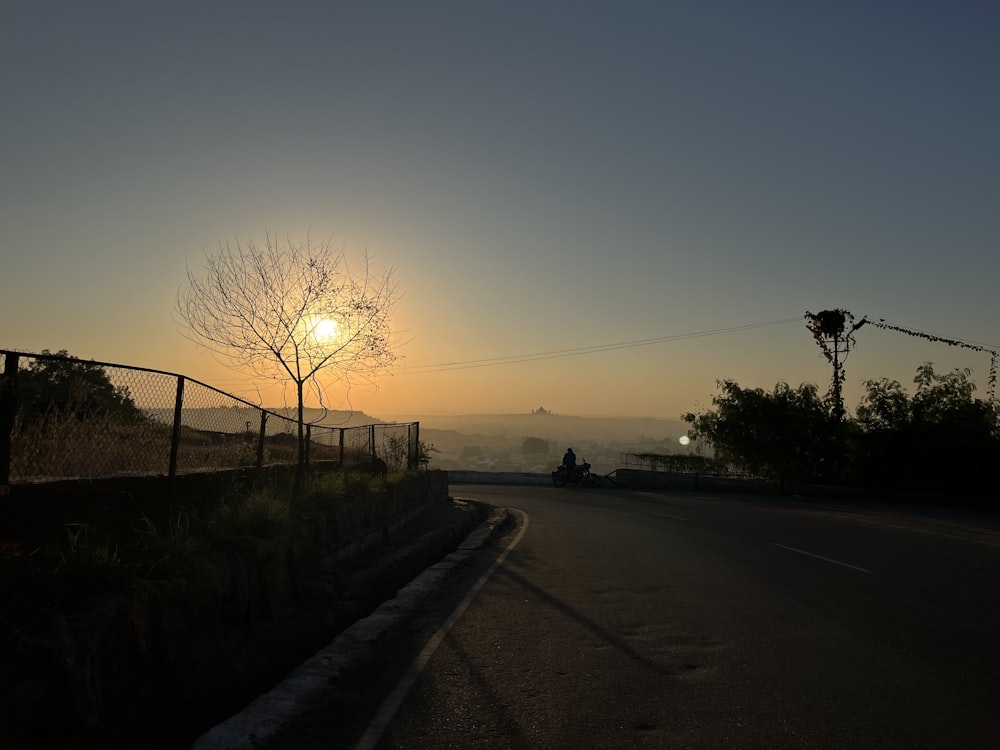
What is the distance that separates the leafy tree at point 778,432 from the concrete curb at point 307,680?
34371 mm

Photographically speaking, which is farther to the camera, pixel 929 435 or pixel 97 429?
pixel 929 435

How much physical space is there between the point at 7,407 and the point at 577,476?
39.6 meters

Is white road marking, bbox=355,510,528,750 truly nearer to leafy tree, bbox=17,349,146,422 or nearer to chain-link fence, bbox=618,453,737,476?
leafy tree, bbox=17,349,146,422

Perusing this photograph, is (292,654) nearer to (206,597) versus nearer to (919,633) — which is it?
(206,597)

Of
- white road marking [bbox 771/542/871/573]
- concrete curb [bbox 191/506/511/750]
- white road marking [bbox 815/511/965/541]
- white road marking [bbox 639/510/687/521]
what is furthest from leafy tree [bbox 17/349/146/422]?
white road marking [bbox 815/511/965/541]

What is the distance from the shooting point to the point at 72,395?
29.4ft

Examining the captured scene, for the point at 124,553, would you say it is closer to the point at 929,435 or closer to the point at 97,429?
the point at 97,429

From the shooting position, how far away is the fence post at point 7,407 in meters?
6.52

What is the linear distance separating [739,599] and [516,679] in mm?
4364

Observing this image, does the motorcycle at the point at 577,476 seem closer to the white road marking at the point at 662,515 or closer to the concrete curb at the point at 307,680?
the white road marking at the point at 662,515

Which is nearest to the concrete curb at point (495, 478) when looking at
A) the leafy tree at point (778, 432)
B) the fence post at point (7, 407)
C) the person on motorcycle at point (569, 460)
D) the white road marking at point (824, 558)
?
the person on motorcycle at point (569, 460)

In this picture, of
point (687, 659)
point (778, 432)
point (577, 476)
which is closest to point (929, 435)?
point (778, 432)

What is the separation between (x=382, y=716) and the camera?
5.59 metres

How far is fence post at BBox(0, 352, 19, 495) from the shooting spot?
652cm
